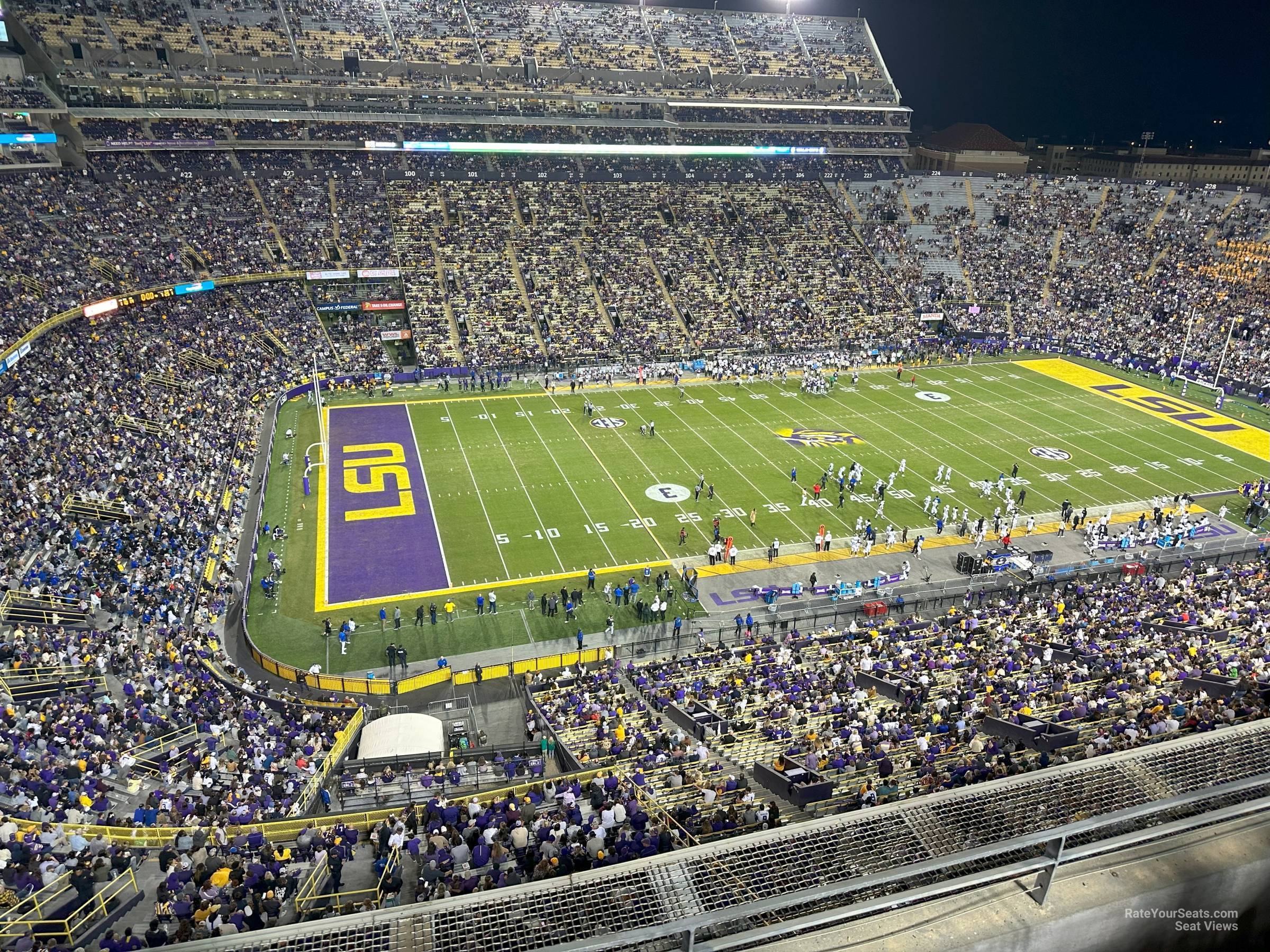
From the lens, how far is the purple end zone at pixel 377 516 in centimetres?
2694

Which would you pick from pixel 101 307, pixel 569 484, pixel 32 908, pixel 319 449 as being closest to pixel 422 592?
pixel 569 484

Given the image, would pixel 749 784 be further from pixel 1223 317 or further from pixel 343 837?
pixel 1223 317

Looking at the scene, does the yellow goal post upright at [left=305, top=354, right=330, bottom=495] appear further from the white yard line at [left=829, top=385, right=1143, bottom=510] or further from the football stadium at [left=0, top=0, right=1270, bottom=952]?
the white yard line at [left=829, top=385, right=1143, bottom=510]

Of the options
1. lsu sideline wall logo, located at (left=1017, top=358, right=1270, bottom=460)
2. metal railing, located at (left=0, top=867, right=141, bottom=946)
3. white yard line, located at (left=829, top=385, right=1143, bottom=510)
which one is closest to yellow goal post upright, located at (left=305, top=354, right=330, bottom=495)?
metal railing, located at (left=0, top=867, right=141, bottom=946)

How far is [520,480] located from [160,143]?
1549 inches

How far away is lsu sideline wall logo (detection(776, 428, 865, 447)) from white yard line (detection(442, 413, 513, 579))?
47.1ft

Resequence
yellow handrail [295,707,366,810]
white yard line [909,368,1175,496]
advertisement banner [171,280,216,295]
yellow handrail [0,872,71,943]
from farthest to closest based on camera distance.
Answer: advertisement banner [171,280,216,295], white yard line [909,368,1175,496], yellow handrail [295,707,366,810], yellow handrail [0,872,71,943]

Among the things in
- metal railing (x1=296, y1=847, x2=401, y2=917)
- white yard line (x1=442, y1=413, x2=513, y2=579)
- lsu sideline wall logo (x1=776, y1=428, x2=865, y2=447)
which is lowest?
lsu sideline wall logo (x1=776, y1=428, x2=865, y2=447)

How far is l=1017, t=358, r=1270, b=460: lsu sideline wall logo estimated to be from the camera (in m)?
40.1

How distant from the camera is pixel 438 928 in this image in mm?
6082

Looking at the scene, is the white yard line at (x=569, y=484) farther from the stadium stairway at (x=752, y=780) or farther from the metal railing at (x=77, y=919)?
the metal railing at (x=77, y=919)

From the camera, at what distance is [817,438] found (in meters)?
39.8

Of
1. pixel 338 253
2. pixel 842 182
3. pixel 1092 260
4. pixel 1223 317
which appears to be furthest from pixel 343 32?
pixel 1223 317

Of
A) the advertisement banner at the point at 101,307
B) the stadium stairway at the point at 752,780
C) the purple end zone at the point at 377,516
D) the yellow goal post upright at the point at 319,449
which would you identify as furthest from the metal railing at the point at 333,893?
the advertisement banner at the point at 101,307
